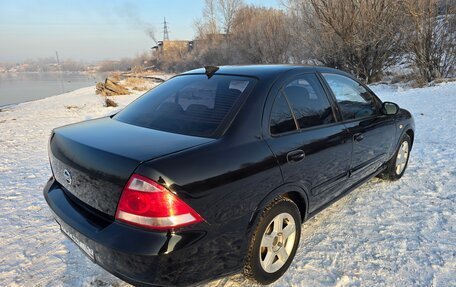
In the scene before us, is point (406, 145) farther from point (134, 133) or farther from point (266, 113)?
point (134, 133)

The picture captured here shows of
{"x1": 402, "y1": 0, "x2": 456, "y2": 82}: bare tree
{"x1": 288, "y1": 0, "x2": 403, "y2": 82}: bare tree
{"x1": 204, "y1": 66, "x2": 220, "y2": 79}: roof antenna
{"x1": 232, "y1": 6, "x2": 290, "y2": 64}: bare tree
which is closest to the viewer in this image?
{"x1": 204, "y1": 66, "x2": 220, "y2": 79}: roof antenna

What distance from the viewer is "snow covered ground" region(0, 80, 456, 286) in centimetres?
260

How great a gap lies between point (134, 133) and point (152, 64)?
3306 inches

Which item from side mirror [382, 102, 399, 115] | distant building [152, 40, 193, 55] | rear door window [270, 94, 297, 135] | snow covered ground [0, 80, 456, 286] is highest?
distant building [152, 40, 193, 55]

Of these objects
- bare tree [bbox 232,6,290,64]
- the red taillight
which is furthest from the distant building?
the red taillight

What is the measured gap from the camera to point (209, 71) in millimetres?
3055

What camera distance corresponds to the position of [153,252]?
181 centimetres

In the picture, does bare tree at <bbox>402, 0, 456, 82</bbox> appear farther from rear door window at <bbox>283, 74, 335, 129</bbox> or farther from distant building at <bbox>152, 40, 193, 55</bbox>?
distant building at <bbox>152, 40, 193, 55</bbox>

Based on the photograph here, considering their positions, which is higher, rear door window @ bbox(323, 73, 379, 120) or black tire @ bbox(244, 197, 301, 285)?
rear door window @ bbox(323, 73, 379, 120)

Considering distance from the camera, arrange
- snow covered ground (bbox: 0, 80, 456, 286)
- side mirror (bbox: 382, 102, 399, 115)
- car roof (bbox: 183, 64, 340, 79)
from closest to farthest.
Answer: snow covered ground (bbox: 0, 80, 456, 286)
car roof (bbox: 183, 64, 340, 79)
side mirror (bbox: 382, 102, 399, 115)

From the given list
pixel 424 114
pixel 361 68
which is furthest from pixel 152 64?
pixel 424 114

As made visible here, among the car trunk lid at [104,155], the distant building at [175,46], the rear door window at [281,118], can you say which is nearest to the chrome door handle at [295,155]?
the rear door window at [281,118]

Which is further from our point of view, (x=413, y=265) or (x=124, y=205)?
(x=413, y=265)

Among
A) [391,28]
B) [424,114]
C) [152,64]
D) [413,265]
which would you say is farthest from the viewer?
[152,64]
